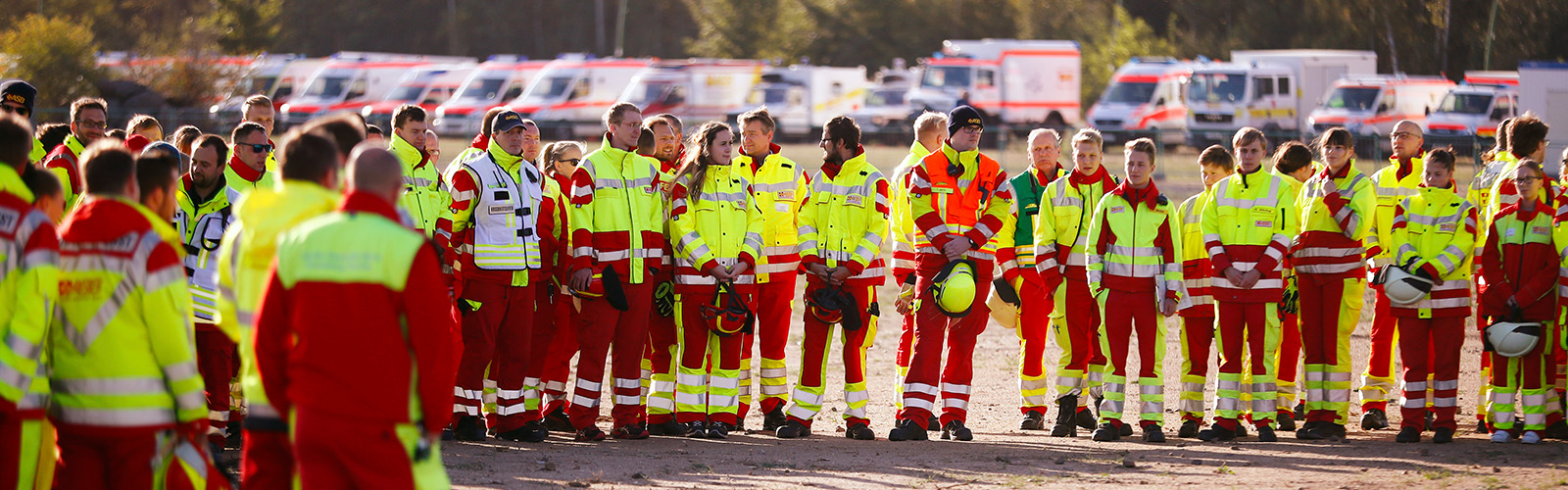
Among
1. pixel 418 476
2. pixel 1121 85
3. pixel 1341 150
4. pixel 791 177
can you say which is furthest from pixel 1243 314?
pixel 1121 85

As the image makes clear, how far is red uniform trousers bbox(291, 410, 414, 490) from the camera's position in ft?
Answer: 14.8

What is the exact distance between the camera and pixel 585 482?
7.15 metres

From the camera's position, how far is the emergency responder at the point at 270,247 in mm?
4785

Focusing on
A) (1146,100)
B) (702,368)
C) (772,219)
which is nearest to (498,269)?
(702,368)

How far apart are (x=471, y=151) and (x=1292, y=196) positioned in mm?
4800

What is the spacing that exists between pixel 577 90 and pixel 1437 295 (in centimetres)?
3594

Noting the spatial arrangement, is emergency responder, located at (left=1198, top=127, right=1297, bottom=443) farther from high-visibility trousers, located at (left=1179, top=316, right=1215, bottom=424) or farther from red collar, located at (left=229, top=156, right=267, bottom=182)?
red collar, located at (left=229, top=156, right=267, bottom=182)

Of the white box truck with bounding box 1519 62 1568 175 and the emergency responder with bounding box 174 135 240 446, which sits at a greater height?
the white box truck with bounding box 1519 62 1568 175

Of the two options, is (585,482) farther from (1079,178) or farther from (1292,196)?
(1292,196)

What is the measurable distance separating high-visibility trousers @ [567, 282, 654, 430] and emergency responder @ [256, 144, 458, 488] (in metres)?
3.83

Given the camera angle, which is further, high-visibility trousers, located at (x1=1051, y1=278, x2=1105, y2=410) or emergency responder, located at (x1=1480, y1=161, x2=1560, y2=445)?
high-visibility trousers, located at (x1=1051, y1=278, x2=1105, y2=410)

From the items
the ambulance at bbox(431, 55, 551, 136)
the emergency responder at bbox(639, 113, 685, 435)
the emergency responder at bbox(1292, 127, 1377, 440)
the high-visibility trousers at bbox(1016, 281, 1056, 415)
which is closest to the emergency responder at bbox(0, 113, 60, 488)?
the emergency responder at bbox(639, 113, 685, 435)

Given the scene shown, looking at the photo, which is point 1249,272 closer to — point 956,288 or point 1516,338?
point 1516,338

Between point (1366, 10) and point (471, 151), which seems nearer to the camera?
point (471, 151)
